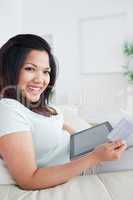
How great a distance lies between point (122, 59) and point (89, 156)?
12.8 feet

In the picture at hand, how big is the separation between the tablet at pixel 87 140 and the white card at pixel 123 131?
108 millimetres

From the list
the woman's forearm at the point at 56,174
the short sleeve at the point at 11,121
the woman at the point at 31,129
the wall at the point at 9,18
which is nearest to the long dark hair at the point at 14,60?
the woman at the point at 31,129

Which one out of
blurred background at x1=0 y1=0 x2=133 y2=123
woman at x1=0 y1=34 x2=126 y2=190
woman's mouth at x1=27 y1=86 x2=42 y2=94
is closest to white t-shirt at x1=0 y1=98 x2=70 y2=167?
woman at x1=0 y1=34 x2=126 y2=190

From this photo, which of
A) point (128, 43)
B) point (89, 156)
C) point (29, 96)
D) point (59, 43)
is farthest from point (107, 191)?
point (59, 43)

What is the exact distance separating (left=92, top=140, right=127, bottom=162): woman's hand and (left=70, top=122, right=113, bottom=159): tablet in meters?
0.13

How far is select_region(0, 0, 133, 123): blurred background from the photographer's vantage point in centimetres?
450

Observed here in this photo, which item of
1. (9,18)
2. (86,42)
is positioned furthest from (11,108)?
(86,42)

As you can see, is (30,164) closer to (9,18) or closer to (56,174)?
(56,174)

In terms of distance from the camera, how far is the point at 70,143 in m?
0.99

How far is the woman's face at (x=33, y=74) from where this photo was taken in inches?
35.4

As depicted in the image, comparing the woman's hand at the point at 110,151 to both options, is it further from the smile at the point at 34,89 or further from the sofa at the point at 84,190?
the smile at the point at 34,89

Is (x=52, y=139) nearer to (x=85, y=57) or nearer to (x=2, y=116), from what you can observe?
(x=2, y=116)

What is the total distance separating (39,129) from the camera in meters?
0.85

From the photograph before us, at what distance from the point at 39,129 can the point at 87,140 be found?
18 centimetres
